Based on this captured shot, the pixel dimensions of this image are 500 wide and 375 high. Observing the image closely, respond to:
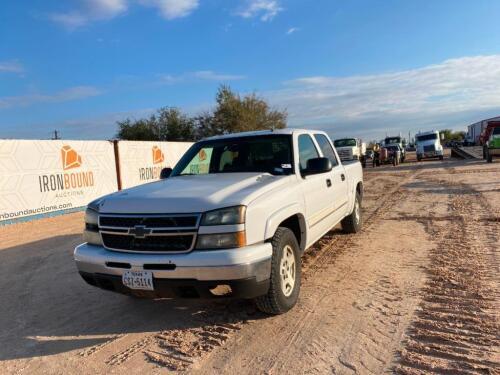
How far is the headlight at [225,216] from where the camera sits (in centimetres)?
379

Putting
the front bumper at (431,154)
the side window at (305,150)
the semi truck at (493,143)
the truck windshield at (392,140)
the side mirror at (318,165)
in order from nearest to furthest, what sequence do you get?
the side mirror at (318,165), the side window at (305,150), the semi truck at (493,143), the front bumper at (431,154), the truck windshield at (392,140)

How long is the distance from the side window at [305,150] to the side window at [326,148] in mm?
360

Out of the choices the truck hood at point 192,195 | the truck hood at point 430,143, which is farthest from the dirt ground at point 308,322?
the truck hood at point 430,143

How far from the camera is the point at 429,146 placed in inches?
1476

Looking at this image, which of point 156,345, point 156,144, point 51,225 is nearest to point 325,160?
point 156,345

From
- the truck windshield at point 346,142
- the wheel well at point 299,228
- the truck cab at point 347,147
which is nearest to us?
the wheel well at point 299,228

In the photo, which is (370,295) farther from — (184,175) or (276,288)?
(184,175)

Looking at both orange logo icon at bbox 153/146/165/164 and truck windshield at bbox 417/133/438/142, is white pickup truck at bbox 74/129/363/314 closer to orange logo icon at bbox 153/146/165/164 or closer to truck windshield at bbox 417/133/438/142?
orange logo icon at bbox 153/146/165/164

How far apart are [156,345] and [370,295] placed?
7.48 ft

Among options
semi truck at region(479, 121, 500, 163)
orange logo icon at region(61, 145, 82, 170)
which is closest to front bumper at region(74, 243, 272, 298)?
orange logo icon at region(61, 145, 82, 170)

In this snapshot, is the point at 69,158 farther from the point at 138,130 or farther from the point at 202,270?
the point at 138,130

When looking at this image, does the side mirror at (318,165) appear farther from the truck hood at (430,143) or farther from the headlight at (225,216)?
the truck hood at (430,143)

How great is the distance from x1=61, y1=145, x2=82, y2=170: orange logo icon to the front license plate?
1148 centimetres

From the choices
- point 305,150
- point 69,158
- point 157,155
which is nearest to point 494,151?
point 157,155
